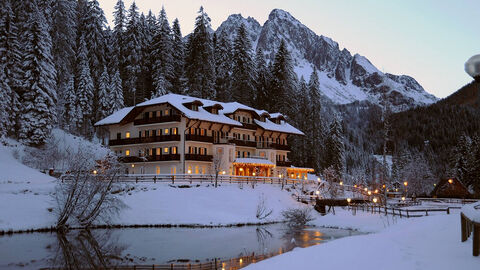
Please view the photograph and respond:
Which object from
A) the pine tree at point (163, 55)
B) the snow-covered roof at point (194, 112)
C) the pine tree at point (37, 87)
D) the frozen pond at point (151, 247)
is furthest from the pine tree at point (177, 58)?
the frozen pond at point (151, 247)

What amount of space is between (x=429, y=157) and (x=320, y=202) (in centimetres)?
10536

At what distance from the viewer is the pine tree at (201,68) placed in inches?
3368

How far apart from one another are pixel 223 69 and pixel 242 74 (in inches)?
206

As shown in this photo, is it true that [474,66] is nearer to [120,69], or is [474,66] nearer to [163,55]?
[163,55]

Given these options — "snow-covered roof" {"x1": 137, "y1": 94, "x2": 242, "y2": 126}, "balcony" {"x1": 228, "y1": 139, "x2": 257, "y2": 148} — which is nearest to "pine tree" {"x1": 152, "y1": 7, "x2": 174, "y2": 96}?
"snow-covered roof" {"x1": 137, "y1": 94, "x2": 242, "y2": 126}

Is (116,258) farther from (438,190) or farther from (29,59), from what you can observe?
(438,190)

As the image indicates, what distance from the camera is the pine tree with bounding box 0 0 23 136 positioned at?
195 feet

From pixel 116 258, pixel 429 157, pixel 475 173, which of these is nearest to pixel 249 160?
pixel 475 173

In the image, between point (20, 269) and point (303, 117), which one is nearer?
point (20, 269)

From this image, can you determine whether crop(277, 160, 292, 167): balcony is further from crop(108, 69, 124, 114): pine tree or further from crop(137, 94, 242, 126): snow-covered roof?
crop(108, 69, 124, 114): pine tree

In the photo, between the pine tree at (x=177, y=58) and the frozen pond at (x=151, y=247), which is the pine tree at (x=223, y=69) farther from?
the frozen pond at (x=151, y=247)

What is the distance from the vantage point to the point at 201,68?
8606 centimetres

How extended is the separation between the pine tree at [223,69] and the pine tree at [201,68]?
4945 millimetres

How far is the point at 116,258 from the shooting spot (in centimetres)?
2561
